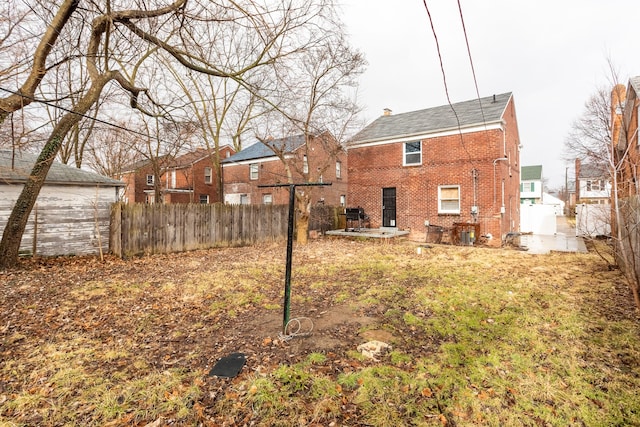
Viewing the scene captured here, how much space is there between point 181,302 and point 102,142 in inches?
801

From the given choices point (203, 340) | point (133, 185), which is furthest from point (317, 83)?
point (133, 185)

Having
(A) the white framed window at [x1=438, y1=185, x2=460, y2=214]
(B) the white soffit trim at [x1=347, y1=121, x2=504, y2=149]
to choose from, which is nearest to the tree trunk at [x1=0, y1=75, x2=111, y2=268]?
(B) the white soffit trim at [x1=347, y1=121, x2=504, y2=149]

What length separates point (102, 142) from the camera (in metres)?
20.6

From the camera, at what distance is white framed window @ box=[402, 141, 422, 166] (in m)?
15.6

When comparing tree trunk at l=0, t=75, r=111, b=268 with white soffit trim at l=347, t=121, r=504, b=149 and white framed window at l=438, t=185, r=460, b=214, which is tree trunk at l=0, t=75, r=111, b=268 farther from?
white framed window at l=438, t=185, r=460, b=214

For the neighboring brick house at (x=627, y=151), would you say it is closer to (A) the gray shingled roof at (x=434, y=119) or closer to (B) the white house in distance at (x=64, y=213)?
(A) the gray shingled roof at (x=434, y=119)

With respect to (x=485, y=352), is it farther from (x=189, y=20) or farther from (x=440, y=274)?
(x=189, y=20)

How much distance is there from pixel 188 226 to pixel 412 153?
442 inches

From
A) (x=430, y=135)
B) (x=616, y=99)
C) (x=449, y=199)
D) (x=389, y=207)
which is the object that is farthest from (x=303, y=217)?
(x=616, y=99)

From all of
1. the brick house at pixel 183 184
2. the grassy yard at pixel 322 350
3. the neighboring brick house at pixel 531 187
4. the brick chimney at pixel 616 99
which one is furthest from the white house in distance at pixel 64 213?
the neighboring brick house at pixel 531 187

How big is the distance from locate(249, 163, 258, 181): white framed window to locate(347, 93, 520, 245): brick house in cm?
891

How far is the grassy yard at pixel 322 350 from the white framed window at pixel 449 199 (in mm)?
7437

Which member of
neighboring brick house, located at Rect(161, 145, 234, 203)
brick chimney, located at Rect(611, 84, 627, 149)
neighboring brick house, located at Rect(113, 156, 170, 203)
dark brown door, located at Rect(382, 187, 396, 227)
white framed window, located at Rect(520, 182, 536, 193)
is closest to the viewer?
brick chimney, located at Rect(611, 84, 627, 149)

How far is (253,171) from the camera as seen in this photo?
78.4 feet
